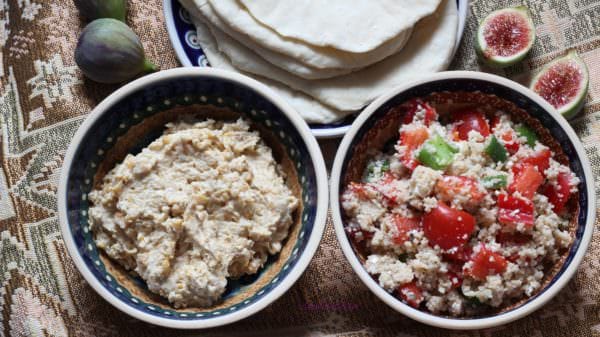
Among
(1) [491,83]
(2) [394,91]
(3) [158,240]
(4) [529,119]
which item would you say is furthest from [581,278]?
(3) [158,240]

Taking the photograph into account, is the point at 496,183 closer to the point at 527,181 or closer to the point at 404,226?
the point at 527,181

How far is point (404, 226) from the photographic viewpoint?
2475 mm

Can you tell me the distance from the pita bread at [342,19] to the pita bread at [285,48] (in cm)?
3

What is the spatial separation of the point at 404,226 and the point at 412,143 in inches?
12.7

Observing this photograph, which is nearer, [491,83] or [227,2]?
[491,83]

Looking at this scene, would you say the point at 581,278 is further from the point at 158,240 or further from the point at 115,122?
the point at 115,122

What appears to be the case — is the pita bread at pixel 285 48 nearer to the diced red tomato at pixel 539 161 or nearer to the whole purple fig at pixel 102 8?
the whole purple fig at pixel 102 8

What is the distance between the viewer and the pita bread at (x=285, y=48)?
9.07 feet

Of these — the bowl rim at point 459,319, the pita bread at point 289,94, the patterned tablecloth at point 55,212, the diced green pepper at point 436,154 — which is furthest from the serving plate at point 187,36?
the diced green pepper at point 436,154

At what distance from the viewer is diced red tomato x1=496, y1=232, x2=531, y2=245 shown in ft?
8.10

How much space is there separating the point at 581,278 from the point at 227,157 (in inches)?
63.2

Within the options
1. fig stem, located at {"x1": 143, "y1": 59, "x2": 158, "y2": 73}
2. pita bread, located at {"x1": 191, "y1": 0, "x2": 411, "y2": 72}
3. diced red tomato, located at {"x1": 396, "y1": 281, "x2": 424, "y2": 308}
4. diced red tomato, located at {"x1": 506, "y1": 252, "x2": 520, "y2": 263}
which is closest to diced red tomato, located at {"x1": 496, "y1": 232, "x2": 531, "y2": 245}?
diced red tomato, located at {"x1": 506, "y1": 252, "x2": 520, "y2": 263}

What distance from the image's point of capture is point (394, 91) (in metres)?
2.54

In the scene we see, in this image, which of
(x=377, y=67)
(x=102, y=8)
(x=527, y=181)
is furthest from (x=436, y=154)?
(x=102, y=8)
